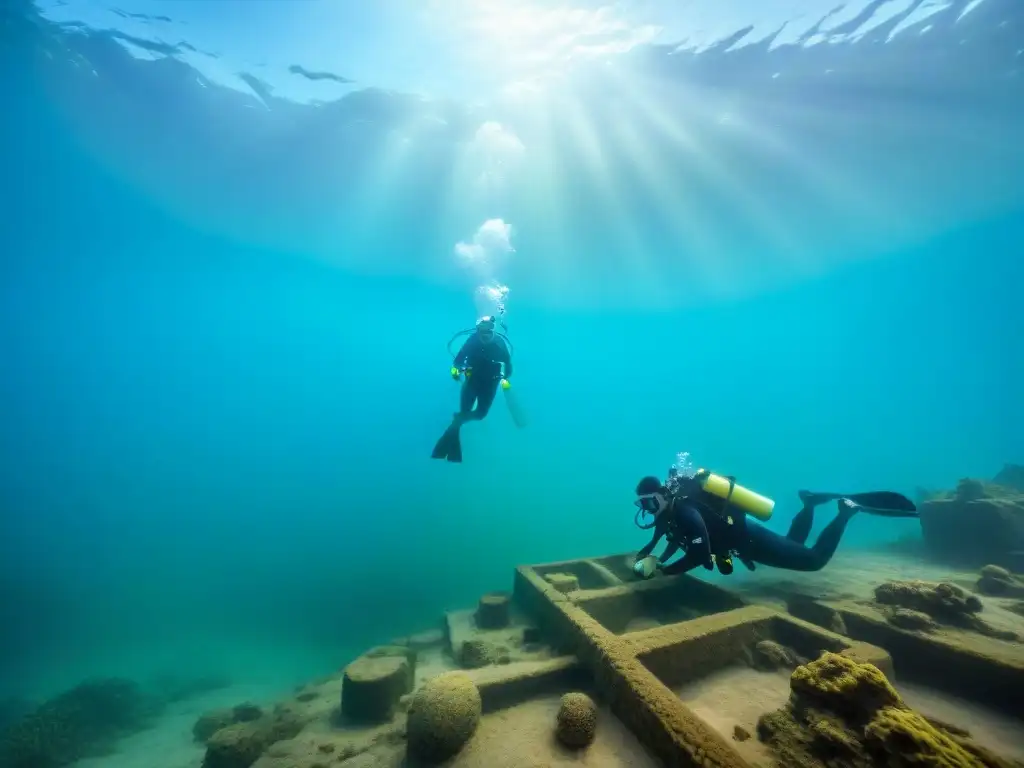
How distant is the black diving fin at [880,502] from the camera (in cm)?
698

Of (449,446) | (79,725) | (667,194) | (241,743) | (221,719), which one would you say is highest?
(667,194)

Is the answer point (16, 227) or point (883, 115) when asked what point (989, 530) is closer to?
point (883, 115)

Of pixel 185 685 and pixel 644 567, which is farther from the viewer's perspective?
pixel 185 685

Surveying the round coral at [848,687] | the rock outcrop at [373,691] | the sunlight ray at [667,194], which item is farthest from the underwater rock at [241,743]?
the sunlight ray at [667,194]

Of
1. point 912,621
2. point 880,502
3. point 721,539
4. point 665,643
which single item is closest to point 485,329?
point 721,539

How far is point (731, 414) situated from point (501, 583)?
157077mm

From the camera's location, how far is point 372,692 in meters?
5.92

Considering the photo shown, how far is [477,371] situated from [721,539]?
6.30 metres

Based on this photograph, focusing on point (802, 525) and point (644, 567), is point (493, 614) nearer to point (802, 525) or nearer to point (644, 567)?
point (644, 567)

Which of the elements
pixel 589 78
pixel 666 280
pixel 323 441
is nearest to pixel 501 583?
pixel 589 78

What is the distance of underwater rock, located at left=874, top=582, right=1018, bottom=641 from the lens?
554 cm

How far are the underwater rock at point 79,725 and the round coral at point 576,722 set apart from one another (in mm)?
13362

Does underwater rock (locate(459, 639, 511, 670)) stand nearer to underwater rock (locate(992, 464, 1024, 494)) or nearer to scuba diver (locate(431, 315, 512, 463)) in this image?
scuba diver (locate(431, 315, 512, 463))

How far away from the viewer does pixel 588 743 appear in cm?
400
